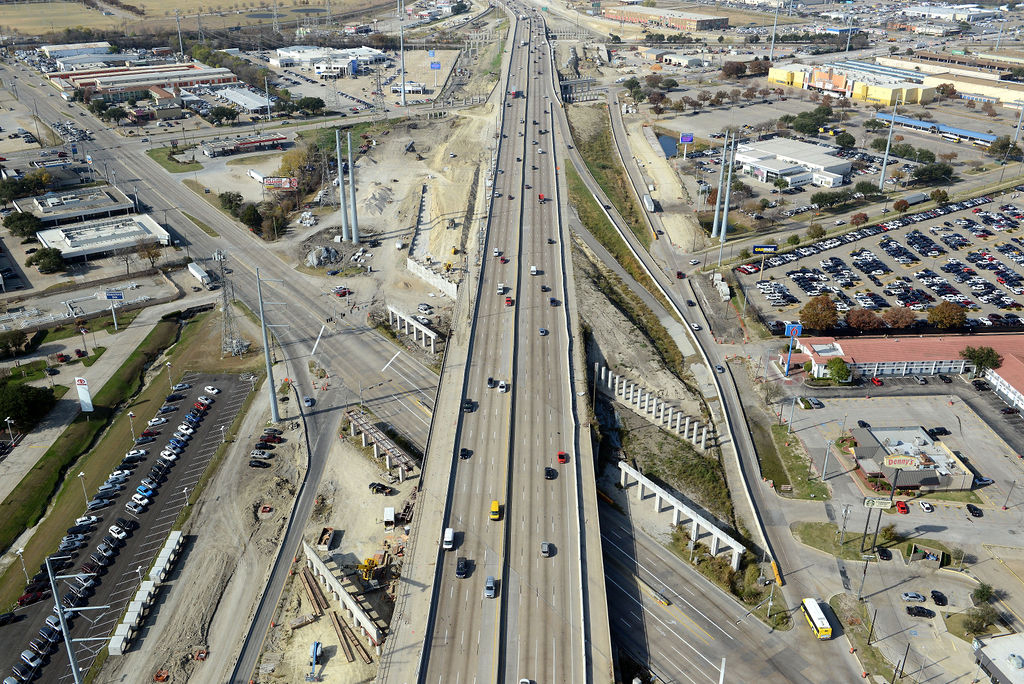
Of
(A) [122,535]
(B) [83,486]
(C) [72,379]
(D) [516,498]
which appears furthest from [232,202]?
(D) [516,498]

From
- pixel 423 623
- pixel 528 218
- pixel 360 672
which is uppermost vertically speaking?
pixel 528 218

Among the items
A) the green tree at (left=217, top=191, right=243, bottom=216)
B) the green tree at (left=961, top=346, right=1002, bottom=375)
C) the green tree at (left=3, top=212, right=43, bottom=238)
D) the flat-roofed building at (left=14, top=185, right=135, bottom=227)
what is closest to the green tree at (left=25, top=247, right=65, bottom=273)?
the green tree at (left=3, top=212, right=43, bottom=238)

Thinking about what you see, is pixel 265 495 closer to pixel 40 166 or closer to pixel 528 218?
pixel 528 218

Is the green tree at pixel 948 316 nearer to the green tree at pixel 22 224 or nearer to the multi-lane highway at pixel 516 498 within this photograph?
the multi-lane highway at pixel 516 498

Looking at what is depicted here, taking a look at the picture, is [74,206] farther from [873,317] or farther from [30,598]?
[873,317]

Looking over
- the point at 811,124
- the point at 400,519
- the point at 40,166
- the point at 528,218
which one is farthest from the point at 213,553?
the point at 811,124

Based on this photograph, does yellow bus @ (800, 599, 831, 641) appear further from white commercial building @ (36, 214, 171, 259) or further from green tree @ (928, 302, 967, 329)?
white commercial building @ (36, 214, 171, 259)
